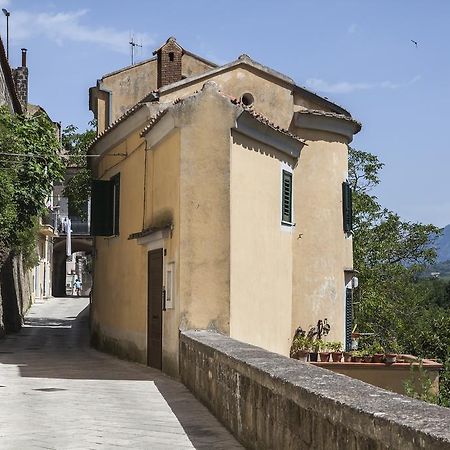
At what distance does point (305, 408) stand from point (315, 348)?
13.7 metres

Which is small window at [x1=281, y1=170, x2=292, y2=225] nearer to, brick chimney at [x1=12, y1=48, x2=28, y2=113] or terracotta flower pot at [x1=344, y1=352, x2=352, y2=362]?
terracotta flower pot at [x1=344, y1=352, x2=352, y2=362]

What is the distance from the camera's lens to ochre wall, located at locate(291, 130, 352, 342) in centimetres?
1931

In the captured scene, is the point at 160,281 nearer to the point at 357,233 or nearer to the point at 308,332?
the point at 308,332

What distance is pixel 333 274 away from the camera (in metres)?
20.1

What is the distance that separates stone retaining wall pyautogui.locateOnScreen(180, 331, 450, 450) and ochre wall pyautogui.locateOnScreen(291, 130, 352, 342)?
936cm

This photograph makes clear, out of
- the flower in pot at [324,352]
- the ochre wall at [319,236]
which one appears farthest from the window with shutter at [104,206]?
the flower in pot at [324,352]

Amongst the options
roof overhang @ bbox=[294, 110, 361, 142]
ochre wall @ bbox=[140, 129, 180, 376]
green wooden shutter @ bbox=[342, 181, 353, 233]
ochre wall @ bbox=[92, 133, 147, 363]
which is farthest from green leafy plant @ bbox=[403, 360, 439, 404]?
roof overhang @ bbox=[294, 110, 361, 142]

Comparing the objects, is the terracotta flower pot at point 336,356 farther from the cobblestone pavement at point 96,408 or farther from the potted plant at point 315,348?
the cobblestone pavement at point 96,408

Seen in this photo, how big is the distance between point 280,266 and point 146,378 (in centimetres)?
407

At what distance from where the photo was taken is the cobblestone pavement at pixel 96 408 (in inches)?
321

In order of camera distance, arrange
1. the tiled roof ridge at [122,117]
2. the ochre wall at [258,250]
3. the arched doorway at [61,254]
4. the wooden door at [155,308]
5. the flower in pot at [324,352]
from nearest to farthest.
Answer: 1. the ochre wall at [258,250]
2. the wooden door at [155,308]
3. the tiled roof ridge at [122,117]
4. the flower in pot at [324,352]
5. the arched doorway at [61,254]

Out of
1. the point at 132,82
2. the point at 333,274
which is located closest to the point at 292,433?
the point at 333,274

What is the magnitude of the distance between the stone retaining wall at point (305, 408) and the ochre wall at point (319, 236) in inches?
368

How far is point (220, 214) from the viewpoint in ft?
48.2
